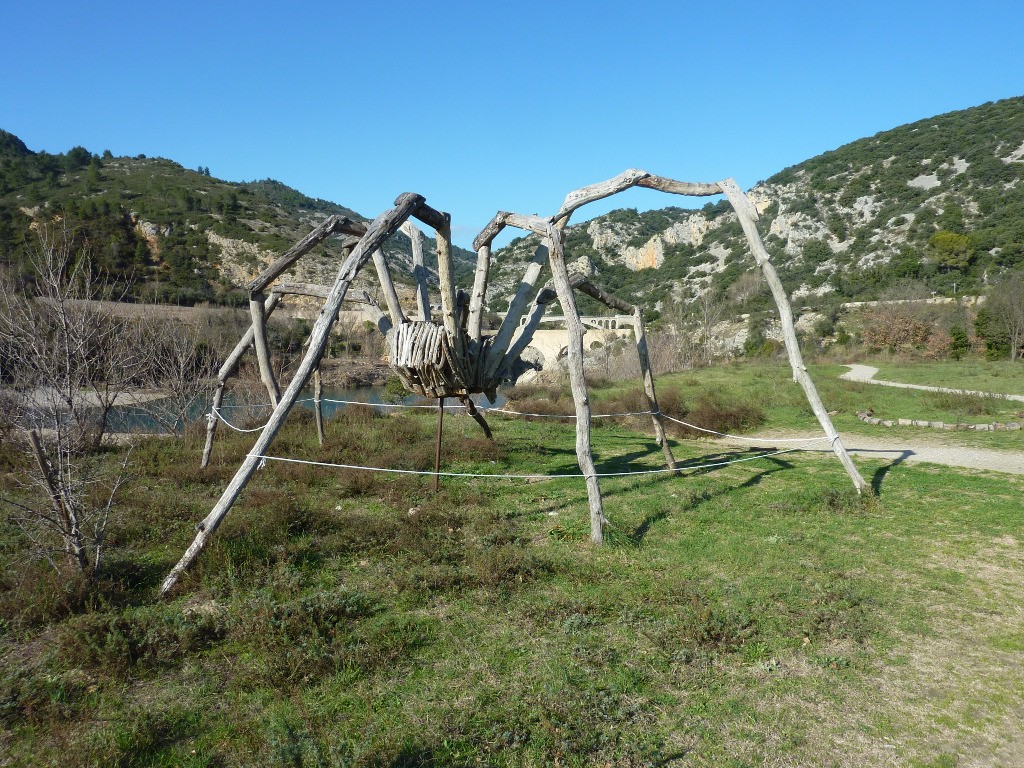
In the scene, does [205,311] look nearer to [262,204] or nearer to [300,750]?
[300,750]

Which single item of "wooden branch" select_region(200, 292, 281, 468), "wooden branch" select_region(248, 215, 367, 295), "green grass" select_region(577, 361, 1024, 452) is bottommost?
"green grass" select_region(577, 361, 1024, 452)

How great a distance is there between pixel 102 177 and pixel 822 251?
78.5m

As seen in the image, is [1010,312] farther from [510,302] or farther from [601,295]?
[510,302]

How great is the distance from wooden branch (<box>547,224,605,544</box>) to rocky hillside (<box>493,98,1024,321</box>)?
4073 centimetres

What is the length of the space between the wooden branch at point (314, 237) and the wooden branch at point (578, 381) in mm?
2155

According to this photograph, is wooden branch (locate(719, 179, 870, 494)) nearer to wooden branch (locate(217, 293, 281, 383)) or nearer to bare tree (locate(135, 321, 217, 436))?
wooden branch (locate(217, 293, 281, 383))

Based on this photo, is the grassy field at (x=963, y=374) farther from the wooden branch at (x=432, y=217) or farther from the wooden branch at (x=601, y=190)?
the wooden branch at (x=432, y=217)

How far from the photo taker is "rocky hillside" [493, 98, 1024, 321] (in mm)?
49500

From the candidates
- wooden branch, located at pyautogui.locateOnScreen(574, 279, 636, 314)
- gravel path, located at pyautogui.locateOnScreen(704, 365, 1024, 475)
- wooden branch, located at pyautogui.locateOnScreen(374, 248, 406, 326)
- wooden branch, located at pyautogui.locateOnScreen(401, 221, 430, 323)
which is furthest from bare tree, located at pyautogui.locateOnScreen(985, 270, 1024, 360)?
wooden branch, located at pyautogui.locateOnScreen(374, 248, 406, 326)

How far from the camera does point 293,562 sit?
5.73 meters

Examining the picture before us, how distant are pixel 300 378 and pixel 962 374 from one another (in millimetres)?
27227

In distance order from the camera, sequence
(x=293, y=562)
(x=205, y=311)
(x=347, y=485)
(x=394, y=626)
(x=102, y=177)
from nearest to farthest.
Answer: (x=394, y=626) → (x=293, y=562) → (x=347, y=485) → (x=205, y=311) → (x=102, y=177)

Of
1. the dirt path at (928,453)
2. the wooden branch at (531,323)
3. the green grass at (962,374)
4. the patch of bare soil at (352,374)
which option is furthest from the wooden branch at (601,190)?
the patch of bare soil at (352,374)

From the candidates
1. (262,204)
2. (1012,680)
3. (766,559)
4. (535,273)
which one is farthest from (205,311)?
(262,204)
